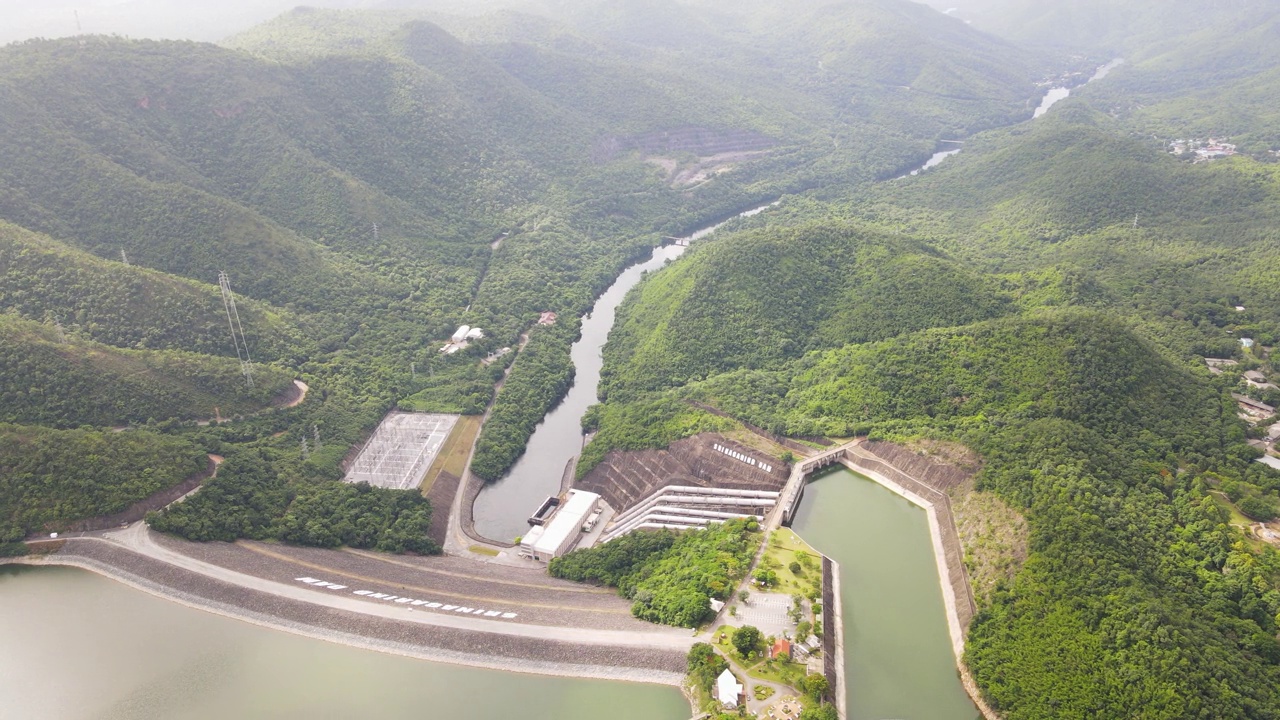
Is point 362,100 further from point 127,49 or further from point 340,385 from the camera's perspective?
point 340,385

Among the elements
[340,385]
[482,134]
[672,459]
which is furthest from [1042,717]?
[482,134]

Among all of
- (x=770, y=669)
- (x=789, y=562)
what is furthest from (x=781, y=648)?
(x=789, y=562)

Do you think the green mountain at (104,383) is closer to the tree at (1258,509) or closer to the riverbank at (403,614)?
the riverbank at (403,614)

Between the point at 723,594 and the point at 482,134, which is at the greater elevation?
the point at 482,134

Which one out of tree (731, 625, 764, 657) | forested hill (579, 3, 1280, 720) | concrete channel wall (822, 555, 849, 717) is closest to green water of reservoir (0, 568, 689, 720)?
tree (731, 625, 764, 657)

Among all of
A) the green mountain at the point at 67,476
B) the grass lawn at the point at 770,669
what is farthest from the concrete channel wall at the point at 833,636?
the green mountain at the point at 67,476

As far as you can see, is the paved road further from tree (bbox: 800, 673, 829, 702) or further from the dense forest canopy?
tree (bbox: 800, 673, 829, 702)

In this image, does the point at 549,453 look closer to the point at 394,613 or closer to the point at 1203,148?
the point at 394,613
